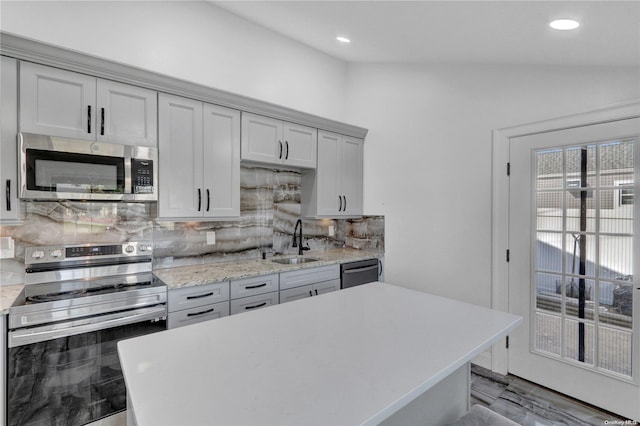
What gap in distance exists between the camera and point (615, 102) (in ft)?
7.40

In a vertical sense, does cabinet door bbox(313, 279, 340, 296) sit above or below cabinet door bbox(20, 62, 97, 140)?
below

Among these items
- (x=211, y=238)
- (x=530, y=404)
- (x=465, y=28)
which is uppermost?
(x=465, y=28)

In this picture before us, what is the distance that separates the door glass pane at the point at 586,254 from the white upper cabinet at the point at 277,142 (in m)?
2.08

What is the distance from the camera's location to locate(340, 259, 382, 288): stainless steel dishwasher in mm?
3338

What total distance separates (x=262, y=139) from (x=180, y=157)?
0.79 m

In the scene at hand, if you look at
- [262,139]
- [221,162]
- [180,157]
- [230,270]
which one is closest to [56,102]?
[180,157]

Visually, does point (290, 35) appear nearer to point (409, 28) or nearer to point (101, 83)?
point (409, 28)

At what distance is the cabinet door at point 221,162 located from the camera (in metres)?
2.75

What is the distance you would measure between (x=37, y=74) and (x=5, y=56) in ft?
0.52

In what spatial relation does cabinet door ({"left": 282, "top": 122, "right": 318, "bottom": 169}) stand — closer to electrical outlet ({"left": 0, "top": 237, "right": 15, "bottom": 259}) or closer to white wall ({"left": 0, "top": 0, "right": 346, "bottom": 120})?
white wall ({"left": 0, "top": 0, "right": 346, "bottom": 120})

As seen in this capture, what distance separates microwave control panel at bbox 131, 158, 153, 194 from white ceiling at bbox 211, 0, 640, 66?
5.46 feet

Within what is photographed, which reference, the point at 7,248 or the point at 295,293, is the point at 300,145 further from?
the point at 7,248

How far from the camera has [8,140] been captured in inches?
76.2

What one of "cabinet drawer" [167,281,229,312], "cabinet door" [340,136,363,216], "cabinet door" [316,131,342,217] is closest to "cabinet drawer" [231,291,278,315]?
"cabinet drawer" [167,281,229,312]
